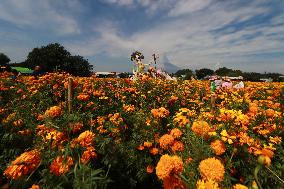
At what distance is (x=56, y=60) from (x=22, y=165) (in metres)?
45.4

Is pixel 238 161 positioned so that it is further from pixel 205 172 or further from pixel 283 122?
pixel 283 122

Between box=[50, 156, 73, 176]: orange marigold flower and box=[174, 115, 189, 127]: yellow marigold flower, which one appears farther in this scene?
box=[174, 115, 189, 127]: yellow marigold flower

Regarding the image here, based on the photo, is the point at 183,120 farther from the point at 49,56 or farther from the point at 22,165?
the point at 49,56

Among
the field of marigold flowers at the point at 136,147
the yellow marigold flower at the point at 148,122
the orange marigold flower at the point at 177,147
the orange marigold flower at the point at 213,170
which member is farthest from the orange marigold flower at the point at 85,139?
the yellow marigold flower at the point at 148,122

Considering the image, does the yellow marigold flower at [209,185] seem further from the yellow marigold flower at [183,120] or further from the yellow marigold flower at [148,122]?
the yellow marigold flower at [148,122]

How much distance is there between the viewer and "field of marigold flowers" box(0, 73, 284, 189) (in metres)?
1.98

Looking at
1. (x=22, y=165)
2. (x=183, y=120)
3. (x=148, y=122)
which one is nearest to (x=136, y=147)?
(x=148, y=122)

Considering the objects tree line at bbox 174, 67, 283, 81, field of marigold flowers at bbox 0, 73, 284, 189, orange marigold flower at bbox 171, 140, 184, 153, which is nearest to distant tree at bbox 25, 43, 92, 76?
tree line at bbox 174, 67, 283, 81

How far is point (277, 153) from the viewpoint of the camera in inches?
134

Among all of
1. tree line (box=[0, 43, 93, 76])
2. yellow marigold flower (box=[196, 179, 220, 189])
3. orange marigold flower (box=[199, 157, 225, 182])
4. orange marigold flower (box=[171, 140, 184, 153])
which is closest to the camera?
yellow marigold flower (box=[196, 179, 220, 189])

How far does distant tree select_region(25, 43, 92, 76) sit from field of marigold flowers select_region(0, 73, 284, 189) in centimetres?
3661

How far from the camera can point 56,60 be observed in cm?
4481

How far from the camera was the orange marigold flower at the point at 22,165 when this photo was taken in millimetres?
1920

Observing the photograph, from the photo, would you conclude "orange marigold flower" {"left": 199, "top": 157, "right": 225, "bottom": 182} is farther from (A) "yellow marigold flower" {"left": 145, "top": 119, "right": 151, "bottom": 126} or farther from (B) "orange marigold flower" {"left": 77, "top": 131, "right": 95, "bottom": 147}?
(A) "yellow marigold flower" {"left": 145, "top": 119, "right": 151, "bottom": 126}
